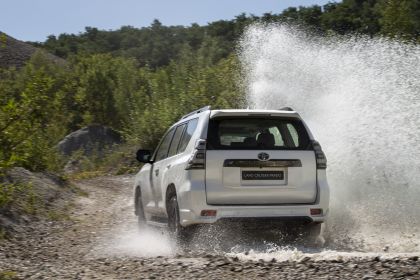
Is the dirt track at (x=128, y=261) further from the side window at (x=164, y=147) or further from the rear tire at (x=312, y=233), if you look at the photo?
the rear tire at (x=312, y=233)

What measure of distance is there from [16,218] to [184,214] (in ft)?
16.9

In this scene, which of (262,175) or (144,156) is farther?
(144,156)

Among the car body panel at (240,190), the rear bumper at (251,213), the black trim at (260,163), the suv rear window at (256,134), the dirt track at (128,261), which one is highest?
the suv rear window at (256,134)

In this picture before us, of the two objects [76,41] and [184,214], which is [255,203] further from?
[76,41]

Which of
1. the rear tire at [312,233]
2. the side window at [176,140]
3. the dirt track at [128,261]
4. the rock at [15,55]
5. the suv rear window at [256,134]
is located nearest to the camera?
the dirt track at [128,261]

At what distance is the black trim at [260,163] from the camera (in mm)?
7961

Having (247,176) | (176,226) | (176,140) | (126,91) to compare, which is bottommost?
(176,226)

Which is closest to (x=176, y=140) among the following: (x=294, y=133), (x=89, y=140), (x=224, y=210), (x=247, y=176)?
(x=294, y=133)

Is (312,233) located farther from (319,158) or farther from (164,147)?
(164,147)

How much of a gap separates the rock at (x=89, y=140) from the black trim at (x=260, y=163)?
→ 858 inches

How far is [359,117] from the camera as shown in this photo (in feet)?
46.3

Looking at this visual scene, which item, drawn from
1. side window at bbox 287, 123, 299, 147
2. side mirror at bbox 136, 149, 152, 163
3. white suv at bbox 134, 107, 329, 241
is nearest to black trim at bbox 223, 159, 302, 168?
white suv at bbox 134, 107, 329, 241

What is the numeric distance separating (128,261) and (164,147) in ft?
9.29

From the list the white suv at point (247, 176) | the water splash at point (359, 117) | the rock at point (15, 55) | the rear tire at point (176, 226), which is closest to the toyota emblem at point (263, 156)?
the white suv at point (247, 176)
